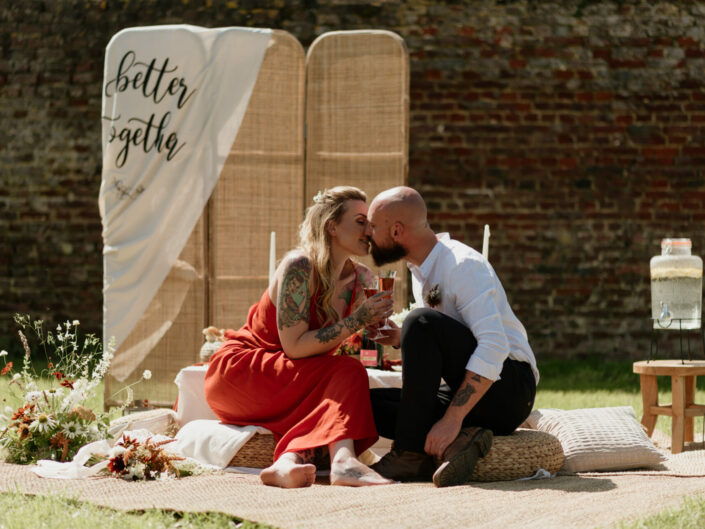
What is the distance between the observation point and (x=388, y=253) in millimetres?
3086

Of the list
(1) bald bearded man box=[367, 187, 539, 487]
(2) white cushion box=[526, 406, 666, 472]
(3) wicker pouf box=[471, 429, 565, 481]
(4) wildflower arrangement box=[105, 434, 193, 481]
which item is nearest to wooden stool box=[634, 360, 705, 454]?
(2) white cushion box=[526, 406, 666, 472]

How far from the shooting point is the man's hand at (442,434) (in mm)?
2801

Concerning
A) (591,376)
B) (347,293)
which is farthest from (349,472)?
(591,376)

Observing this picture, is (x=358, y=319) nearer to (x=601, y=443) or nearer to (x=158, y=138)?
(x=601, y=443)

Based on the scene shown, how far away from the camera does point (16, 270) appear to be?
23.3 ft

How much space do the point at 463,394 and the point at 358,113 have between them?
2.50 m

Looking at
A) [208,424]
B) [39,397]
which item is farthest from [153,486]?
[39,397]

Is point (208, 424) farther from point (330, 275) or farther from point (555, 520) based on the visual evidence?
point (555, 520)

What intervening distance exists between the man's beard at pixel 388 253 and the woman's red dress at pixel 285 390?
31 centimetres

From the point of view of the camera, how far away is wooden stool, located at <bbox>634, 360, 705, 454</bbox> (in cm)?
397

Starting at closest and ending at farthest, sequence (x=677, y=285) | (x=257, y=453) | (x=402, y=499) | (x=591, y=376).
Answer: (x=402, y=499) < (x=257, y=453) < (x=677, y=285) < (x=591, y=376)

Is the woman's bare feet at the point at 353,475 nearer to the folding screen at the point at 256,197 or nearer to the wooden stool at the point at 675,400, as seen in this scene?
the wooden stool at the point at 675,400

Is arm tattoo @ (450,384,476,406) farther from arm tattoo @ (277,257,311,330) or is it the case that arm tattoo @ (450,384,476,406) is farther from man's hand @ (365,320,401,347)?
arm tattoo @ (277,257,311,330)

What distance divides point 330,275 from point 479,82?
152 inches
